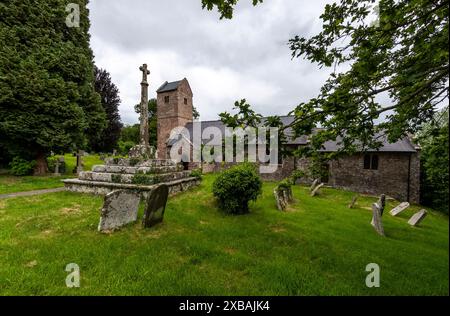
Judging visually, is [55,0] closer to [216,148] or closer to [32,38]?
[32,38]

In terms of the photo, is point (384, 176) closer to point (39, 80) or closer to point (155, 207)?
point (155, 207)

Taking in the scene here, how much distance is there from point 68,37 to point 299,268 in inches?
854

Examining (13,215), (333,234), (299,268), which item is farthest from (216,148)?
(13,215)

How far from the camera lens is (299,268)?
405 cm

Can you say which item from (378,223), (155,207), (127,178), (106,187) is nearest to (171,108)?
(127,178)

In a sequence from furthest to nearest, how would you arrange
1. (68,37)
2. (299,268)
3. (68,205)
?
(68,37)
(68,205)
(299,268)

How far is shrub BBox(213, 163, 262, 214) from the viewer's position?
8.02 m

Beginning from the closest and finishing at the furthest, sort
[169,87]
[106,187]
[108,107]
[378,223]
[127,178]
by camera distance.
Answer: [378,223], [106,187], [127,178], [108,107], [169,87]

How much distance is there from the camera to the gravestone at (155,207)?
6040 mm

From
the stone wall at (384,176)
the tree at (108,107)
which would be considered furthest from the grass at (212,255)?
the tree at (108,107)

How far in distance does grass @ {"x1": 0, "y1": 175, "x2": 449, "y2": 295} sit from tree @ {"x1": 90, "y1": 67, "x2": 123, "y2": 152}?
68.7 feet

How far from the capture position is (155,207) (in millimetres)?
6336

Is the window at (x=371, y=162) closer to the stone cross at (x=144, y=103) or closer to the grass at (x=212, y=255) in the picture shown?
the grass at (x=212, y=255)

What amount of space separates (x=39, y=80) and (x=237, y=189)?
49.8 ft
